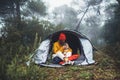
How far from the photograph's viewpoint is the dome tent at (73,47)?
8.62m

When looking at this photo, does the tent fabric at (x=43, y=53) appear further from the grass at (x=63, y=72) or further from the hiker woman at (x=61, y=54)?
the grass at (x=63, y=72)

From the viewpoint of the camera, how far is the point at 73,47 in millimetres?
10742

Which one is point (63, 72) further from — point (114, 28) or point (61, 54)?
point (114, 28)

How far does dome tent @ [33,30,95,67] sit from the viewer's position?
8617 millimetres

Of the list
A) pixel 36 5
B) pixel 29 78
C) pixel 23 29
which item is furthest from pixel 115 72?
pixel 36 5

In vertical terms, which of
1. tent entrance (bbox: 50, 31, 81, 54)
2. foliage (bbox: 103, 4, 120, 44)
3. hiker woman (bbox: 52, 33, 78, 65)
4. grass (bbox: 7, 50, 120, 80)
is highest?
foliage (bbox: 103, 4, 120, 44)

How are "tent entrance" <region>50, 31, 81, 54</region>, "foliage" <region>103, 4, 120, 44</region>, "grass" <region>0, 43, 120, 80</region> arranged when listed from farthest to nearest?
"foliage" <region>103, 4, 120, 44</region> < "tent entrance" <region>50, 31, 81, 54</region> < "grass" <region>0, 43, 120, 80</region>

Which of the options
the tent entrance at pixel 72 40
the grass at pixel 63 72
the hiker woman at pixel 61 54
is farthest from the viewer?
the tent entrance at pixel 72 40

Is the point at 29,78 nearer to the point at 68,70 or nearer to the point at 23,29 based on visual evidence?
the point at 68,70

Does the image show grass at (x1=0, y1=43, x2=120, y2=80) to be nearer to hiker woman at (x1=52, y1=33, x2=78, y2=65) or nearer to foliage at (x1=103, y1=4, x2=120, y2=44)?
hiker woman at (x1=52, y1=33, x2=78, y2=65)

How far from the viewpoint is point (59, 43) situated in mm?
9344

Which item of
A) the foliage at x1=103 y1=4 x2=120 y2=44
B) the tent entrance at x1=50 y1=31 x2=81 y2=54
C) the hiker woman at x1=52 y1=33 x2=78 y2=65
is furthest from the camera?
the foliage at x1=103 y1=4 x2=120 y2=44

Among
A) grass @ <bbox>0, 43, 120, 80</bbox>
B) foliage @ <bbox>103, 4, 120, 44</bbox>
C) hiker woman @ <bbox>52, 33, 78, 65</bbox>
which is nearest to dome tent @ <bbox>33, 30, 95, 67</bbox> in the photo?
hiker woman @ <bbox>52, 33, 78, 65</bbox>

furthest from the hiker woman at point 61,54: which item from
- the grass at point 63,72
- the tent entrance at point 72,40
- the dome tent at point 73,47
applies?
the tent entrance at point 72,40
